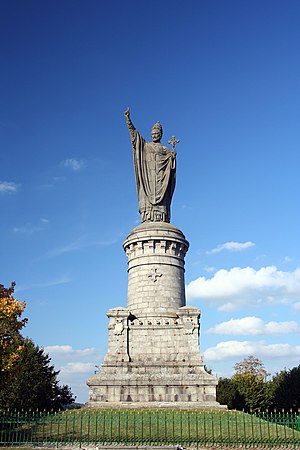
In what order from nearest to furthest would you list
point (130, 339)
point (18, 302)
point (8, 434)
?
point (8, 434) → point (18, 302) → point (130, 339)

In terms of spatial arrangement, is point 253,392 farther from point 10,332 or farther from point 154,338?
point 10,332

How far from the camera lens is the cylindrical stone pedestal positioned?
86.8 ft

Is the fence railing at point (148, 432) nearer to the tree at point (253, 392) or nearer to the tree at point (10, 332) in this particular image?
the tree at point (10, 332)

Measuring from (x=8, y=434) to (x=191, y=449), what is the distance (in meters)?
6.37

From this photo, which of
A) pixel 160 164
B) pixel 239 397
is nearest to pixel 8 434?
pixel 160 164

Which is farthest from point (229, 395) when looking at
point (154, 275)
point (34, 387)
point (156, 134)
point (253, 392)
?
point (156, 134)

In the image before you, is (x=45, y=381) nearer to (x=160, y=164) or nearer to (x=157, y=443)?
(x=160, y=164)

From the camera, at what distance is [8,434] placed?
15836mm

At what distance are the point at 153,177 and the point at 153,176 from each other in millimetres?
69

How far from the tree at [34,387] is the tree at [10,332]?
445 inches

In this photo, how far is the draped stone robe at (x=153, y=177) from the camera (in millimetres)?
29359

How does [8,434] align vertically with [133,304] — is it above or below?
below

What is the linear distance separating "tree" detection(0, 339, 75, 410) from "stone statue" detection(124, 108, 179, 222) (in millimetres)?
14416

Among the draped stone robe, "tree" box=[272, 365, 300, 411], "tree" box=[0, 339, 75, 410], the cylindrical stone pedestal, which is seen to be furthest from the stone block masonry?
"tree" box=[272, 365, 300, 411]
